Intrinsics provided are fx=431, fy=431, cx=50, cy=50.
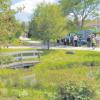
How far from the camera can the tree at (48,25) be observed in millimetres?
43562

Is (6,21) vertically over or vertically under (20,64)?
over

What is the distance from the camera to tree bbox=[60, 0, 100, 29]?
78.4 m

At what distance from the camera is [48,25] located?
142ft

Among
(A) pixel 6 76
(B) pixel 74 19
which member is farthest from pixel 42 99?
(B) pixel 74 19

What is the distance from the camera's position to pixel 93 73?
19.6 m

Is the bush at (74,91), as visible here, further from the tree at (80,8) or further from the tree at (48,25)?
the tree at (80,8)

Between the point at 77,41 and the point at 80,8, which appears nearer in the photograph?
the point at 77,41

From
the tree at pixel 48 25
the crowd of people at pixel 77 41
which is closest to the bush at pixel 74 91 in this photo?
the tree at pixel 48 25

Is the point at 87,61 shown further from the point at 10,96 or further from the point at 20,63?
the point at 10,96

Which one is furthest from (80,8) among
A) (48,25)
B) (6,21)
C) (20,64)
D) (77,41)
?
(6,21)

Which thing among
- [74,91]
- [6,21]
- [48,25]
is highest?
[6,21]

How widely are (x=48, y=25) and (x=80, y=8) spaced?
1428 inches

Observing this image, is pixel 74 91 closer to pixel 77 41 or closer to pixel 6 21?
pixel 6 21

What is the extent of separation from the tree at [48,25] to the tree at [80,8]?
3211 cm
